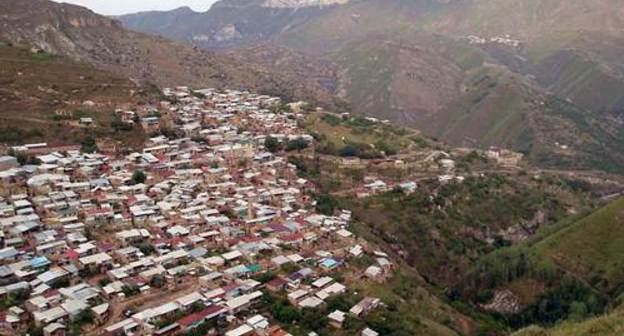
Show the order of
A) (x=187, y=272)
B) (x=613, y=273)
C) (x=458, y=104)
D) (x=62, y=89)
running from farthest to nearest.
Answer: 1. (x=458, y=104)
2. (x=62, y=89)
3. (x=613, y=273)
4. (x=187, y=272)

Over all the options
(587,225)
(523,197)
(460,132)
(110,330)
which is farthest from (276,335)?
(460,132)

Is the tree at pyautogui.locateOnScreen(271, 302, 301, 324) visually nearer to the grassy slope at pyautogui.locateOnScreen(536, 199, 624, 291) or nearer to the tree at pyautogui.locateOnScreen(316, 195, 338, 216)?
the tree at pyautogui.locateOnScreen(316, 195, 338, 216)

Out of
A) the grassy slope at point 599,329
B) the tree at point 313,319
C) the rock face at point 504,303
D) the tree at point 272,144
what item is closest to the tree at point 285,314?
the tree at point 313,319

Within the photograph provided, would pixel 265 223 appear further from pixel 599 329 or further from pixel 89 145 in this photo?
pixel 599 329

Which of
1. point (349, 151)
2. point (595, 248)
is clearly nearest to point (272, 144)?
point (349, 151)

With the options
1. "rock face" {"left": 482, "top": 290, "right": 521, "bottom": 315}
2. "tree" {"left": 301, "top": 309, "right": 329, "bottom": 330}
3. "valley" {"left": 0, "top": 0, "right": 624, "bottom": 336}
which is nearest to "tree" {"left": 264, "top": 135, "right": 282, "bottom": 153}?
"valley" {"left": 0, "top": 0, "right": 624, "bottom": 336}

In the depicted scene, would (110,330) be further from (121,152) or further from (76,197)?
(121,152)
